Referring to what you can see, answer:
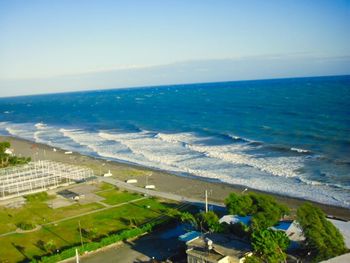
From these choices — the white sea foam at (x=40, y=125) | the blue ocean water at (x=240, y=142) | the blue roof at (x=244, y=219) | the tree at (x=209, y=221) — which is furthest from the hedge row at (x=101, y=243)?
the white sea foam at (x=40, y=125)

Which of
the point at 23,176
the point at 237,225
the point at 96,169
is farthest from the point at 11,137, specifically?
the point at 237,225

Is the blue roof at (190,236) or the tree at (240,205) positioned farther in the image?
the tree at (240,205)

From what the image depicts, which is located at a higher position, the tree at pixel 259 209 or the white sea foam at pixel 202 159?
the tree at pixel 259 209

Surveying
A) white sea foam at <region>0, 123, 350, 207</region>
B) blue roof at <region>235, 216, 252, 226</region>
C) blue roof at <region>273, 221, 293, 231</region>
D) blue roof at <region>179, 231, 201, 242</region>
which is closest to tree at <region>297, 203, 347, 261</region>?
blue roof at <region>273, 221, 293, 231</region>

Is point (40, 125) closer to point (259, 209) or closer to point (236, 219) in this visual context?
point (236, 219)

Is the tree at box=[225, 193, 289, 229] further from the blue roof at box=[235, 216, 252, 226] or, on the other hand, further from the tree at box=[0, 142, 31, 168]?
Answer: the tree at box=[0, 142, 31, 168]

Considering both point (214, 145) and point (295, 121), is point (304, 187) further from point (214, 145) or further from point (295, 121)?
point (295, 121)

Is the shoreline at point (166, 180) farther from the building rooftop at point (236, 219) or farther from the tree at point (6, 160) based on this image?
the building rooftop at point (236, 219)
